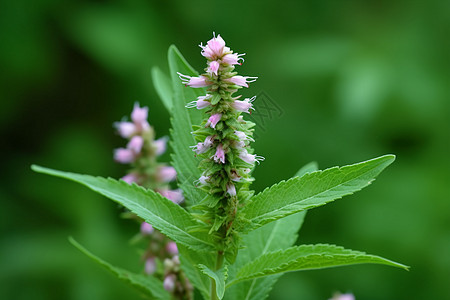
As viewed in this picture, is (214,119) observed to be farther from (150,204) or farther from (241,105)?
(150,204)

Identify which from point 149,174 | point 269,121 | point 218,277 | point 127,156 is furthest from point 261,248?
point 269,121

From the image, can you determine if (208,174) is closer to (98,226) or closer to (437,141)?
(98,226)

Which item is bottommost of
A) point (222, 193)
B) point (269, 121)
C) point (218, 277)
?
point (269, 121)

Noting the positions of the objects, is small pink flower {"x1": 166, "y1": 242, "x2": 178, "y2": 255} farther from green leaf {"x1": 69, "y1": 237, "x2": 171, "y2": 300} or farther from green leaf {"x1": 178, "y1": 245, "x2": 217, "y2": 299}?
green leaf {"x1": 178, "y1": 245, "x2": 217, "y2": 299}

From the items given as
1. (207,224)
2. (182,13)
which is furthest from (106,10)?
(207,224)

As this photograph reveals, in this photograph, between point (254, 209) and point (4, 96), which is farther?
point (4, 96)

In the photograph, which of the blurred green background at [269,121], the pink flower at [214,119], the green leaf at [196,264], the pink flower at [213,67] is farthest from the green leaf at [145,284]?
the blurred green background at [269,121]
